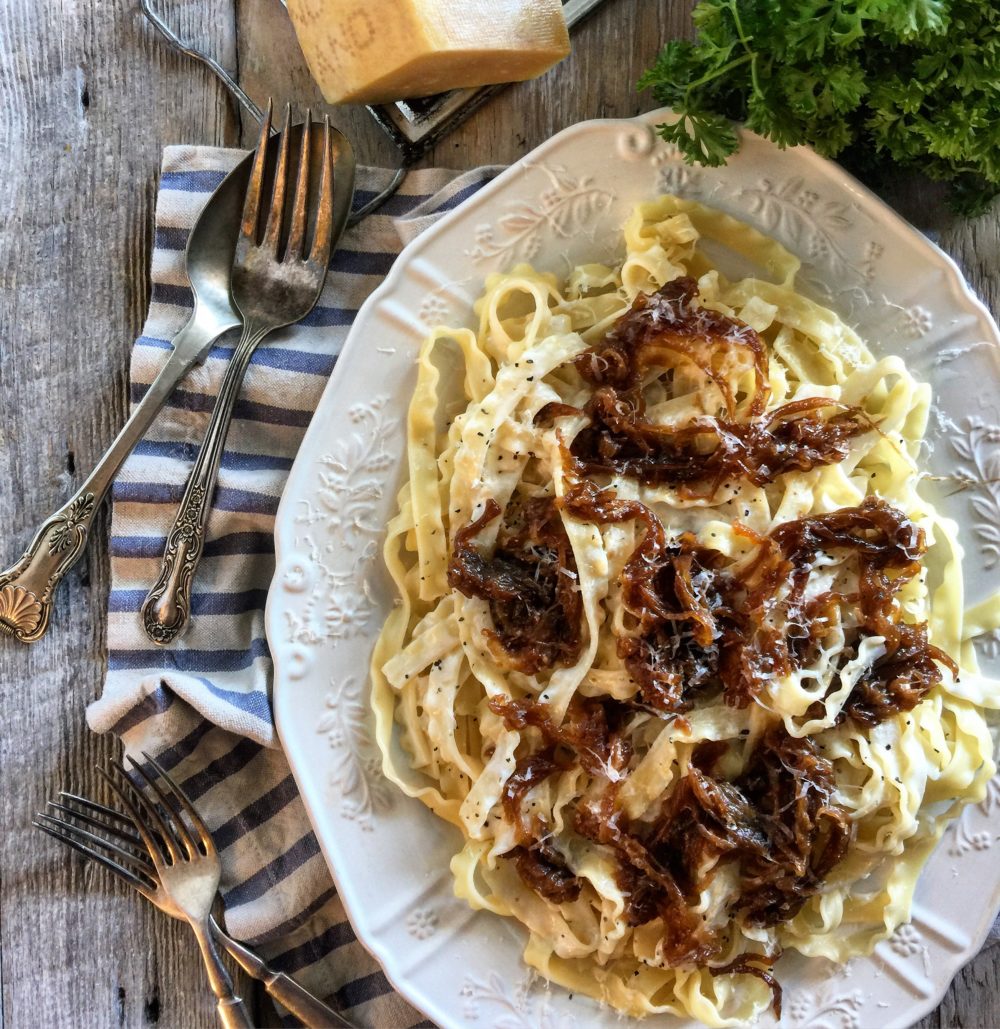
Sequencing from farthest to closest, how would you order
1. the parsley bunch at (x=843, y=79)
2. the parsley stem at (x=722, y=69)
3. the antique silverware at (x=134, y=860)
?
the antique silverware at (x=134, y=860) < the parsley stem at (x=722, y=69) < the parsley bunch at (x=843, y=79)

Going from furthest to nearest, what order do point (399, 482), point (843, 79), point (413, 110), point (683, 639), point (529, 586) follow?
point (413, 110) < point (399, 482) < point (529, 586) < point (683, 639) < point (843, 79)

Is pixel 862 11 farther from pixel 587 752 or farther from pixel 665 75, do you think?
pixel 587 752

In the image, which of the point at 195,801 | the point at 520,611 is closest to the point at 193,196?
the point at 520,611

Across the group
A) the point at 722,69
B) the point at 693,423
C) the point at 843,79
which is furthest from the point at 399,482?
the point at 843,79

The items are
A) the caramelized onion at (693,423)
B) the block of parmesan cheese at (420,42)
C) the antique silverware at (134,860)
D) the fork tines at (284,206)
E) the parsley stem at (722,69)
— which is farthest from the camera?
the fork tines at (284,206)

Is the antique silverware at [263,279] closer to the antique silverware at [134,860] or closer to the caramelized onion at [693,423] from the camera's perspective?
the antique silverware at [134,860]

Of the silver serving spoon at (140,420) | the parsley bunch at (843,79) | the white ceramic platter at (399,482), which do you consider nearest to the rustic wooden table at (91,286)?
the silver serving spoon at (140,420)

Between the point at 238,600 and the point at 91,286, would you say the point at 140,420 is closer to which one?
the point at 91,286
